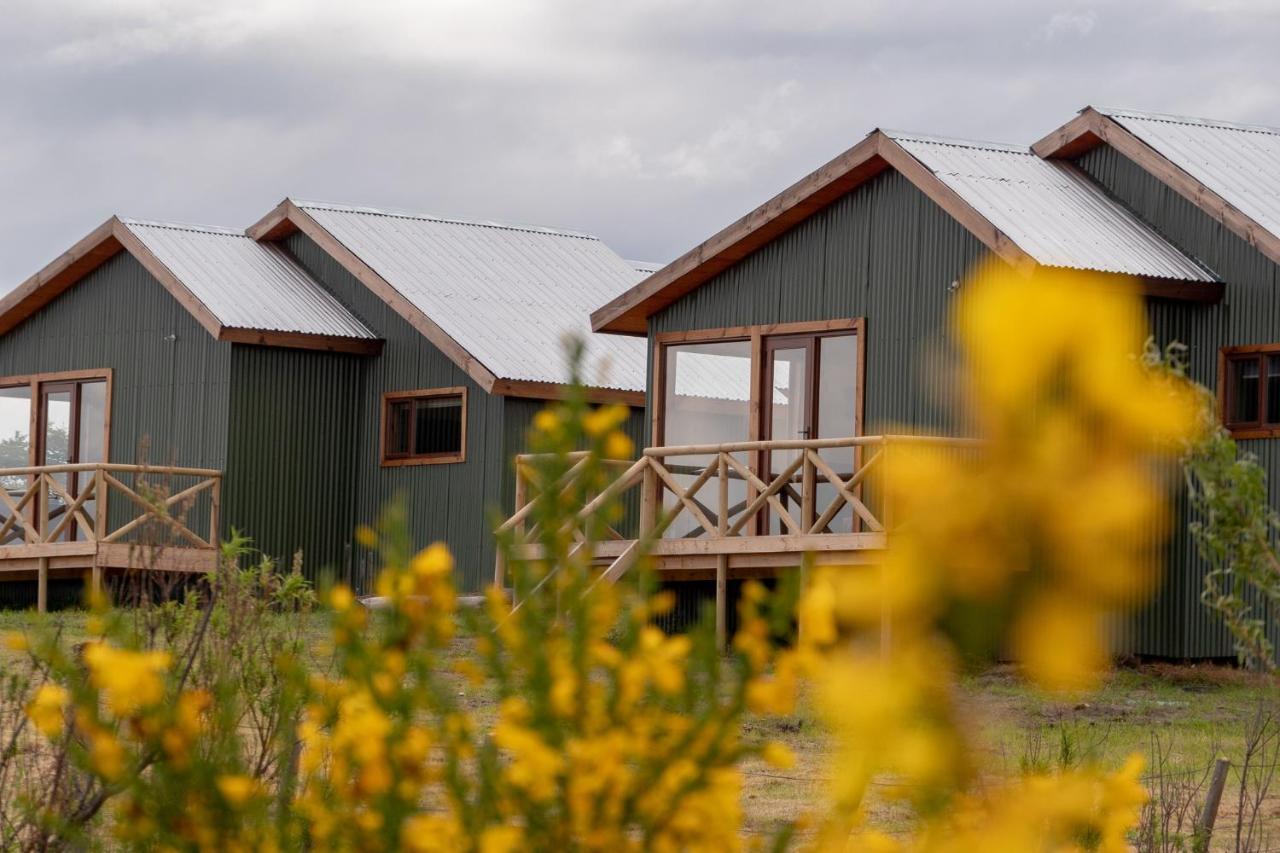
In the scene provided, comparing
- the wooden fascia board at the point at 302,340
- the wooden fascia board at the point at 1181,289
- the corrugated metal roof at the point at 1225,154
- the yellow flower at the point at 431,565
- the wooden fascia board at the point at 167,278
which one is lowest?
the yellow flower at the point at 431,565

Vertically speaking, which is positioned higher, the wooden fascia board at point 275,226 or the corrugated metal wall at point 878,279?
the wooden fascia board at point 275,226

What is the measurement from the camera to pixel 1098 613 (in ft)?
4.93

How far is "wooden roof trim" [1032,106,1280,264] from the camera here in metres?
14.8

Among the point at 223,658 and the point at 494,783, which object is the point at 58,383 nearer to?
the point at 223,658

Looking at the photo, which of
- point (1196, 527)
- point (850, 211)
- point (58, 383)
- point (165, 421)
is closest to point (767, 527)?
point (850, 211)

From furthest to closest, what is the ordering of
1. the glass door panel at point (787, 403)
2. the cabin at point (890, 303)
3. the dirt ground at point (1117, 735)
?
the glass door panel at point (787, 403) < the cabin at point (890, 303) < the dirt ground at point (1117, 735)

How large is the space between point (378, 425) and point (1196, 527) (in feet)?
60.5

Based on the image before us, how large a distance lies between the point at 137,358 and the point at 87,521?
2.41 meters

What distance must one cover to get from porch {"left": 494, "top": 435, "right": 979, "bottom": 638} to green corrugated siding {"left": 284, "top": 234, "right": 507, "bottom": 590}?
271 cm

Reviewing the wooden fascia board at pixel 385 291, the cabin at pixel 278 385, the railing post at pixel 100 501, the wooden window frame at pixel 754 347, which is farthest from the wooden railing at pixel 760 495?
the railing post at pixel 100 501

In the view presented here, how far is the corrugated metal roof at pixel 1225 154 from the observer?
1545 centimetres

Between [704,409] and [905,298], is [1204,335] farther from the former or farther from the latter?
[704,409]

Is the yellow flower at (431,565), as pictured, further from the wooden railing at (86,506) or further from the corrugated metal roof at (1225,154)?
the wooden railing at (86,506)

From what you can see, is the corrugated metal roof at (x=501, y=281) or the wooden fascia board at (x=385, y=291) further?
the corrugated metal roof at (x=501, y=281)
